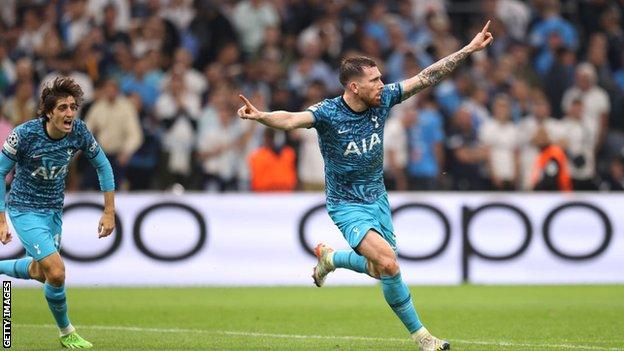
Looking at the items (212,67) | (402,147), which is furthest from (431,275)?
(212,67)

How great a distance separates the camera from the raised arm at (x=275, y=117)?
9883 mm

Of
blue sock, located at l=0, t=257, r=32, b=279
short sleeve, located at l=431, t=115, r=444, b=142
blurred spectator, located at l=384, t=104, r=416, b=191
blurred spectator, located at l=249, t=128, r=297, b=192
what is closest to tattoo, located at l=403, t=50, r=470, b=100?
blue sock, located at l=0, t=257, r=32, b=279

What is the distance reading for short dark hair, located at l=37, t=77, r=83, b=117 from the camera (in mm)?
11031

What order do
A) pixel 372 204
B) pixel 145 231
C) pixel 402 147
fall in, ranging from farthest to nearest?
pixel 402 147 < pixel 145 231 < pixel 372 204

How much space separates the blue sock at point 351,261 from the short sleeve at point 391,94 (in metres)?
1.38

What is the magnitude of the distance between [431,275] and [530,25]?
7.22 meters

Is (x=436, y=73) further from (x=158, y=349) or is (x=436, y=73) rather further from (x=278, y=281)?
(x=278, y=281)

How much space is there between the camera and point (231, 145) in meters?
20.3

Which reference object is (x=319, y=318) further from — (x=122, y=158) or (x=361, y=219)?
(x=122, y=158)

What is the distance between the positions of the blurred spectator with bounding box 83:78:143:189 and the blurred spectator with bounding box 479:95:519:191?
561 centimetres

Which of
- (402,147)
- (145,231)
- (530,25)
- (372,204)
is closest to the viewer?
(372,204)

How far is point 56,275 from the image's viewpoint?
11.0m

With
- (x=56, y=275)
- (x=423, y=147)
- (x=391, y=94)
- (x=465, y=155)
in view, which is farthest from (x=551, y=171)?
(x=56, y=275)

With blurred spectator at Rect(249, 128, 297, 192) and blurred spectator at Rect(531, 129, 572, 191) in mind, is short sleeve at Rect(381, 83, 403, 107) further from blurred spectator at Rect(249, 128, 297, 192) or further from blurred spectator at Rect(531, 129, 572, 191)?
blurred spectator at Rect(531, 129, 572, 191)
